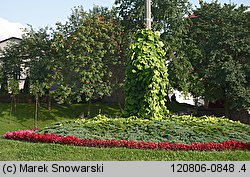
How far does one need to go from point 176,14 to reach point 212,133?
9991 mm

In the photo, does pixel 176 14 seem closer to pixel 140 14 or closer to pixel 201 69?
pixel 140 14

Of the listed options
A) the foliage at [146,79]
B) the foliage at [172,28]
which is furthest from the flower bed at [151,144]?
the foliage at [172,28]

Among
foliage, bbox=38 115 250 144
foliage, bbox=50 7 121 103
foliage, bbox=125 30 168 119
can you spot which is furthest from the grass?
foliage, bbox=50 7 121 103

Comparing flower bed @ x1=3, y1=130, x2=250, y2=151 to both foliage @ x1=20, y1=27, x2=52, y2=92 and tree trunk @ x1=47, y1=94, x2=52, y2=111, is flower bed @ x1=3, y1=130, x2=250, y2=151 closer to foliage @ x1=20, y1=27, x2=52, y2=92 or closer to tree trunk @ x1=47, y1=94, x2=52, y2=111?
foliage @ x1=20, y1=27, x2=52, y2=92

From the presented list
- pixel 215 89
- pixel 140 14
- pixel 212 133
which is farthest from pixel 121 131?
pixel 215 89

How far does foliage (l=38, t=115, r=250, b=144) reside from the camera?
23.2 feet

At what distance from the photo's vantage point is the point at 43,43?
18156 mm

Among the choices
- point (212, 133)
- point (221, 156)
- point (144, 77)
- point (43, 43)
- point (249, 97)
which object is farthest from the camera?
point (43, 43)

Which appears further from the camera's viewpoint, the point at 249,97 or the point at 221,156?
the point at 249,97

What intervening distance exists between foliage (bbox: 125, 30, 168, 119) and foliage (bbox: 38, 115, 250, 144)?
0.78 m

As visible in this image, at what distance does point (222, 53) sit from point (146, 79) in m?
8.90

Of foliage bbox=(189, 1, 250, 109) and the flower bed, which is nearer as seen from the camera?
the flower bed

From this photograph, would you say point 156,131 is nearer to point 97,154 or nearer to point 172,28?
point 97,154

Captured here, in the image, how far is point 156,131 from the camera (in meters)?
7.30
